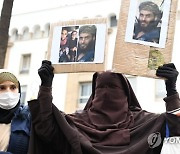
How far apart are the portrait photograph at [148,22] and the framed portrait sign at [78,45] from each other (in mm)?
198

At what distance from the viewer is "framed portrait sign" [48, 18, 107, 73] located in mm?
2658

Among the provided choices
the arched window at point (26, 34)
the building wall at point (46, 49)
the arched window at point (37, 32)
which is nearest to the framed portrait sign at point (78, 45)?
the building wall at point (46, 49)

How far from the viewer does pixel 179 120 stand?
254cm

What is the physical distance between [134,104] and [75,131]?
513mm

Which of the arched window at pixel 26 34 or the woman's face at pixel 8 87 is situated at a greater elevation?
the arched window at pixel 26 34

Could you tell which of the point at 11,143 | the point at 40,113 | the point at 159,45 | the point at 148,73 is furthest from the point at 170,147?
the point at 11,143

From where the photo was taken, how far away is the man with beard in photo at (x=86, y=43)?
8.79 feet

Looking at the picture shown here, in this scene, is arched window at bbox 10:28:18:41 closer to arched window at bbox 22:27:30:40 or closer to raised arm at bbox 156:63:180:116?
arched window at bbox 22:27:30:40

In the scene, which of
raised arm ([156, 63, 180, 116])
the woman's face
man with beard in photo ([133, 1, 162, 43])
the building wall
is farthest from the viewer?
the building wall

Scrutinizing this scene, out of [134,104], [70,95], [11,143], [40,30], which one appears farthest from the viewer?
[40,30]

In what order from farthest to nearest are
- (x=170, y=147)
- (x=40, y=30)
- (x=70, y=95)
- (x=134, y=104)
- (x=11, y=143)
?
1. (x=40, y=30)
2. (x=70, y=95)
3. (x=134, y=104)
4. (x=11, y=143)
5. (x=170, y=147)

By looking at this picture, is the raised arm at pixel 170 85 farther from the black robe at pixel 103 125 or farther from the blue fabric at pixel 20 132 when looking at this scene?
the blue fabric at pixel 20 132

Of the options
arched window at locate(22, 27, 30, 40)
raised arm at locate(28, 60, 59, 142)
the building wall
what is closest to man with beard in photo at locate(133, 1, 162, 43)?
raised arm at locate(28, 60, 59, 142)

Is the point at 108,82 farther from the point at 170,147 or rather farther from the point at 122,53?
the point at 170,147
